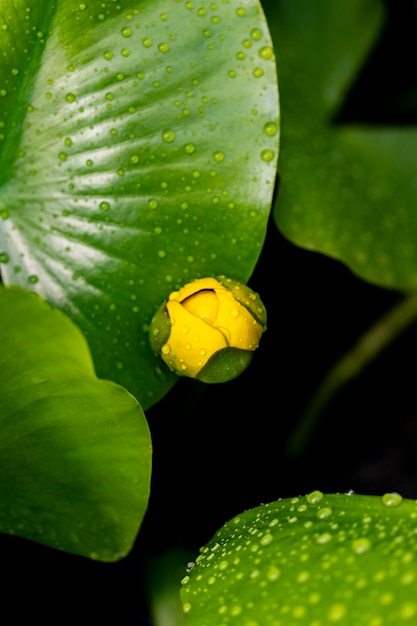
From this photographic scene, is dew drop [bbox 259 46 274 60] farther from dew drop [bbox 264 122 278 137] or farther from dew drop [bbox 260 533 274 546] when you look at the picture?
dew drop [bbox 260 533 274 546]

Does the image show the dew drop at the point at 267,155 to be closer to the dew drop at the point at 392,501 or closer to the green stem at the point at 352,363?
the dew drop at the point at 392,501

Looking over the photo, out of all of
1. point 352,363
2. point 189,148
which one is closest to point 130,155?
point 189,148

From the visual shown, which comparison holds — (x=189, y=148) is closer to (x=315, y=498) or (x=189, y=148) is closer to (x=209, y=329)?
(x=209, y=329)

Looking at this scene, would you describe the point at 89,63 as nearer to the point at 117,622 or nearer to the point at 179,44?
the point at 179,44

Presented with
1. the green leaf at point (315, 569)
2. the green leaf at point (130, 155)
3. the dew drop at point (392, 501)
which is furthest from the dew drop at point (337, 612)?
the green leaf at point (130, 155)

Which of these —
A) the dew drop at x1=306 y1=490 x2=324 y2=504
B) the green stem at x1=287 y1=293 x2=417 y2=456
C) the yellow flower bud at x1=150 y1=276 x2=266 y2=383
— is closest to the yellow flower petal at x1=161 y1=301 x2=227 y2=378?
the yellow flower bud at x1=150 y1=276 x2=266 y2=383
